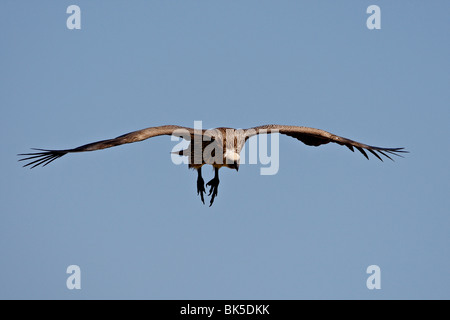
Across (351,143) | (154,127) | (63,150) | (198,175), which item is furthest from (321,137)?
(63,150)

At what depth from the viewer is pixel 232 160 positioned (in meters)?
21.1

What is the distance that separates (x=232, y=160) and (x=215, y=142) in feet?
1.82

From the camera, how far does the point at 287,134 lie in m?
23.3

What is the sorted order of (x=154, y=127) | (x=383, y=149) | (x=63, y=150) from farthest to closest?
1. (x=383, y=149)
2. (x=154, y=127)
3. (x=63, y=150)

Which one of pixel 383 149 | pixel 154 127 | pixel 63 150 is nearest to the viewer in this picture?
pixel 63 150

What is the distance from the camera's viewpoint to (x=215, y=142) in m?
21.3

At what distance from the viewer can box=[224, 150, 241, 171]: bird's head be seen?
69.2 ft

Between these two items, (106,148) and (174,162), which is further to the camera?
(174,162)

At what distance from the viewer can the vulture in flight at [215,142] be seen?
19.9 meters

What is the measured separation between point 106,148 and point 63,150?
33.3 inches

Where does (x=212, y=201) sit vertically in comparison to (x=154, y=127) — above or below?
below

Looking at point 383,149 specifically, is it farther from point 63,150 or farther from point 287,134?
point 63,150

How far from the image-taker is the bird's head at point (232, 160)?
2108 cm

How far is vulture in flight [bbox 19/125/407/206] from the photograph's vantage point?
1991cm
